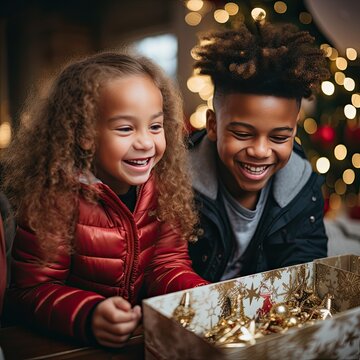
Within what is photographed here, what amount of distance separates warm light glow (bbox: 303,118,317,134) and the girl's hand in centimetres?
121

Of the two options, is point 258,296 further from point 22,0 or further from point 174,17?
point 22,0

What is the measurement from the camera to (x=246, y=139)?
798 millimetres

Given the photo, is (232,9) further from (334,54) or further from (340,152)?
(340,152)

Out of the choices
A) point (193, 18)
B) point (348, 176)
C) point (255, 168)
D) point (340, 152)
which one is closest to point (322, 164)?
point (340, 152)

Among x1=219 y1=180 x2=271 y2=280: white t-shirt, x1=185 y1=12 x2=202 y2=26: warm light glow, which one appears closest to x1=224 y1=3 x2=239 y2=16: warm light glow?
x1=219 y1=180 x2=271 y2=280: white t-shirt

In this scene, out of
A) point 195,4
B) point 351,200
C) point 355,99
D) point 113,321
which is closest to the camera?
point 113,321

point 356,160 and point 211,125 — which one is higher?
point 211,125

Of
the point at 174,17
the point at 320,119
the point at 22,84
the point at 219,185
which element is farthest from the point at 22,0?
the point at 219,185

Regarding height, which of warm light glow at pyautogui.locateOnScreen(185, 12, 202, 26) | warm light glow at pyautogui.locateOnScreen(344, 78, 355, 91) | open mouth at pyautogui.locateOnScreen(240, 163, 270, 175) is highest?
warm light glow at pyautogui.locateOnScreen(185, 12, 202, 26)

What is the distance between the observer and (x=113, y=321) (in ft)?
2.01

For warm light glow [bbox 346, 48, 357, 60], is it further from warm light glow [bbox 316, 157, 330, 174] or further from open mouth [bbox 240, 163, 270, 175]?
A: open mouth [bbox 240, 163, 270, 175]

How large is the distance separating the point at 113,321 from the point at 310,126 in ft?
4.14

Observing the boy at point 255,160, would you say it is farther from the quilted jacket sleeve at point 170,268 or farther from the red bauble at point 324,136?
the red bauble at point 324,136

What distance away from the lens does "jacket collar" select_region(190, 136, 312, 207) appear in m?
0.86
